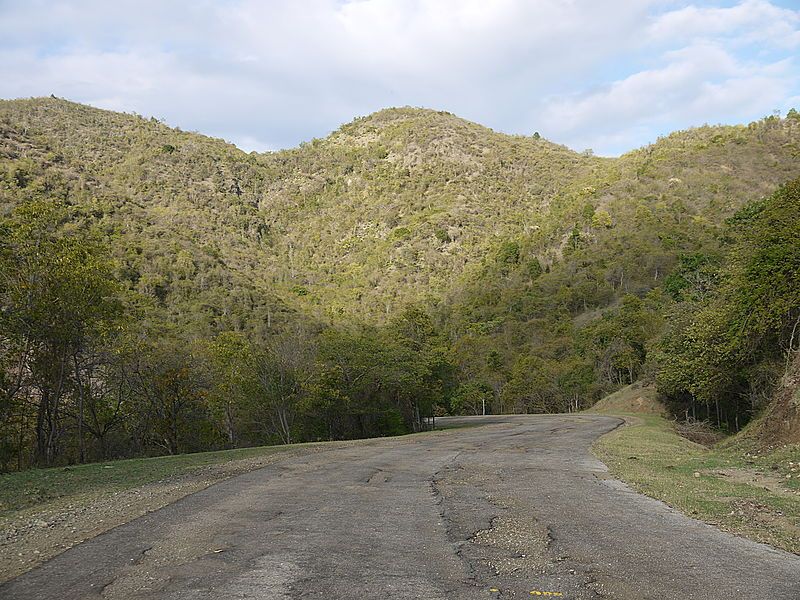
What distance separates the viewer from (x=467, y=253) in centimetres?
12469

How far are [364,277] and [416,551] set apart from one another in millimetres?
118470

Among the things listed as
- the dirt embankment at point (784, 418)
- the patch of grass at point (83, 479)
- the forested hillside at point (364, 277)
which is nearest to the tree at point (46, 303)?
the forested hillside at point (364, 277)

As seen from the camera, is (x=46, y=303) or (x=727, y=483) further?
(x=46, y=303)

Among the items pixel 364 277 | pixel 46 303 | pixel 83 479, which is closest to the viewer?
pixel 83 479

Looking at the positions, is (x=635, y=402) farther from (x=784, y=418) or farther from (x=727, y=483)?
(x=727, y=483)

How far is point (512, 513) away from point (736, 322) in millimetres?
18353

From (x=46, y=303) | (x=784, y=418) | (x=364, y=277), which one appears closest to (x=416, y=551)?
(x=784, y=418)

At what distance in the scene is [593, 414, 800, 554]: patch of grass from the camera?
25.3ft

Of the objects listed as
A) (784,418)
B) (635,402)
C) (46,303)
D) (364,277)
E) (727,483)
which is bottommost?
(635,402)

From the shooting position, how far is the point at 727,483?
37.1 feet

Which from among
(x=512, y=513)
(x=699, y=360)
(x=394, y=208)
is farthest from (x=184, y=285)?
(x=394, y=208)

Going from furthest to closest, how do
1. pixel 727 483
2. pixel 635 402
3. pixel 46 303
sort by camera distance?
pixel 635 402 < pixel 46 303 < pixel 727 483

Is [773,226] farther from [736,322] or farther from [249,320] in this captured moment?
[249,320]

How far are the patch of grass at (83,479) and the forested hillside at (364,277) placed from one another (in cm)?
657
